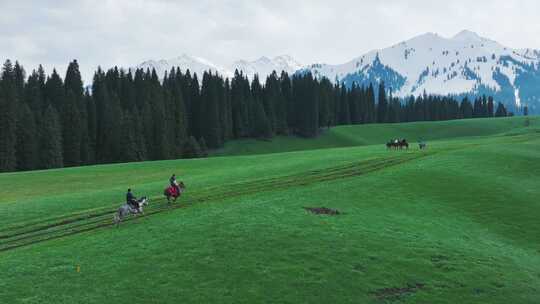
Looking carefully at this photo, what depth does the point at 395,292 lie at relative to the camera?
20.0 m

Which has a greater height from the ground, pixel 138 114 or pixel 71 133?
pixel 138 114

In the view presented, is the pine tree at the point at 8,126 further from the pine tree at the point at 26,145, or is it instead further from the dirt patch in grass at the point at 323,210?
the dirt patch in grass at the point at 323,210

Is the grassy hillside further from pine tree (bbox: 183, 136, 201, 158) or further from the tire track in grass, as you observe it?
the tire track in grass

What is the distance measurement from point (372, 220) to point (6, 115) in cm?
8855

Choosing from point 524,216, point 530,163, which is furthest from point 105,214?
point 530,163

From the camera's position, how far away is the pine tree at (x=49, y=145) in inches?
3752

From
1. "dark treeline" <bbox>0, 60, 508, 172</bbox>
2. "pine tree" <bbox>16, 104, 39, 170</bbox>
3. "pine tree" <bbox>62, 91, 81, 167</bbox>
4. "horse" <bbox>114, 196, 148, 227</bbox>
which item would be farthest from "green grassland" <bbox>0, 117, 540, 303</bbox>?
"pine tree" <bbox>62, 91, 81, 167</bbox>

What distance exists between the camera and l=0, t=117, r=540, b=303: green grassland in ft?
64.5

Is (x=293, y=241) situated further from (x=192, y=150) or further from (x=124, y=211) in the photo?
(x=192, y=150)

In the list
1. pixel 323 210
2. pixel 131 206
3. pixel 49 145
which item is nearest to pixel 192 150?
pixel 49 145

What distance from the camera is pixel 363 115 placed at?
639 ft

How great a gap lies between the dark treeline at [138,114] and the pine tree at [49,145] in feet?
0.64

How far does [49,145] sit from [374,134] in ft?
341

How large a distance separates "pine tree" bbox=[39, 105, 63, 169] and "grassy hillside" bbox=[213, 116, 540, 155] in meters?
46.3
